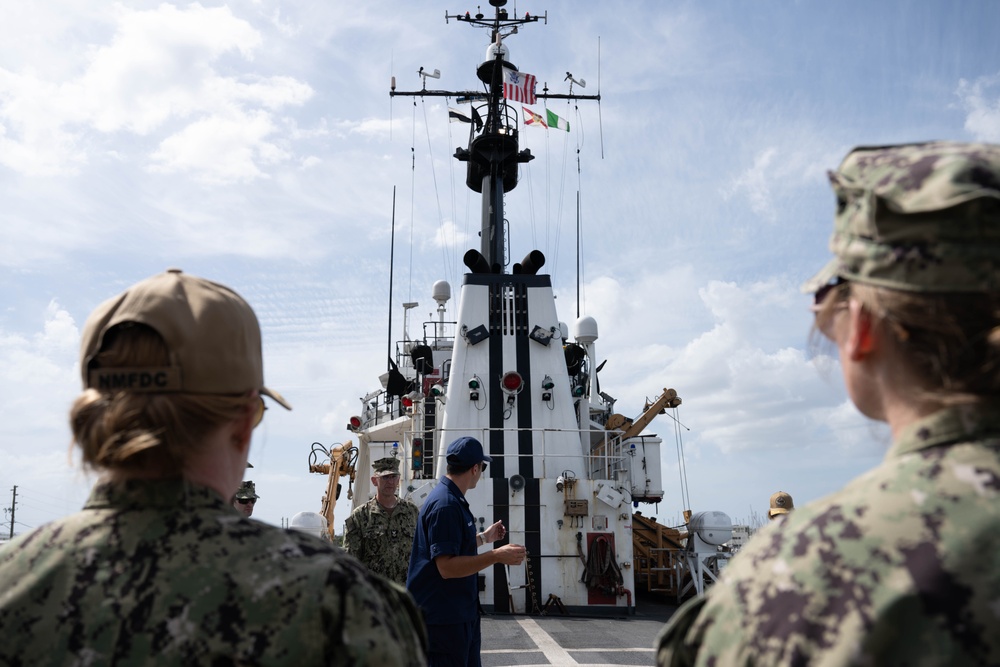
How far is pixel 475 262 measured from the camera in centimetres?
1440

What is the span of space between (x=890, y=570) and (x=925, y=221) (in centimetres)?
53

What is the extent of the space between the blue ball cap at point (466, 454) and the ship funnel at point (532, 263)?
9.86 meters

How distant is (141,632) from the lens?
136 centimetres

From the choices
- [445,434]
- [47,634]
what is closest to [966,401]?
[47,634]

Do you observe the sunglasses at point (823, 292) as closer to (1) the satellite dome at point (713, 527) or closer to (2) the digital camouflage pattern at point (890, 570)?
(2) the digital camouflage pattern at point (890, 570)

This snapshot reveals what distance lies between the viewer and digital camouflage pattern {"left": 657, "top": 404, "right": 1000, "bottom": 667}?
1100mm

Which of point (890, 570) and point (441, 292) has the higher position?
point (441, 292)

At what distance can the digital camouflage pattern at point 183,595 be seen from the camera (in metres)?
1.35

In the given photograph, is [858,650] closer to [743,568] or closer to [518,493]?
[743,568]

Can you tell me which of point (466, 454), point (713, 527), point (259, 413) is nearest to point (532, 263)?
point (713, 527)

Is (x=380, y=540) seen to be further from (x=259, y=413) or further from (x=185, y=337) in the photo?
(x=185, y=337)

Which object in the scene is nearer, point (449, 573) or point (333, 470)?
point (449, 573)

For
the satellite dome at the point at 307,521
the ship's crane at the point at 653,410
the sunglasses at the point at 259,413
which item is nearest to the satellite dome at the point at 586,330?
the ship's crane at the point at 653,410

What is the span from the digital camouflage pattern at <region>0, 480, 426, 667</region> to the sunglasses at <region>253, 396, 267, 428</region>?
0.70ft
